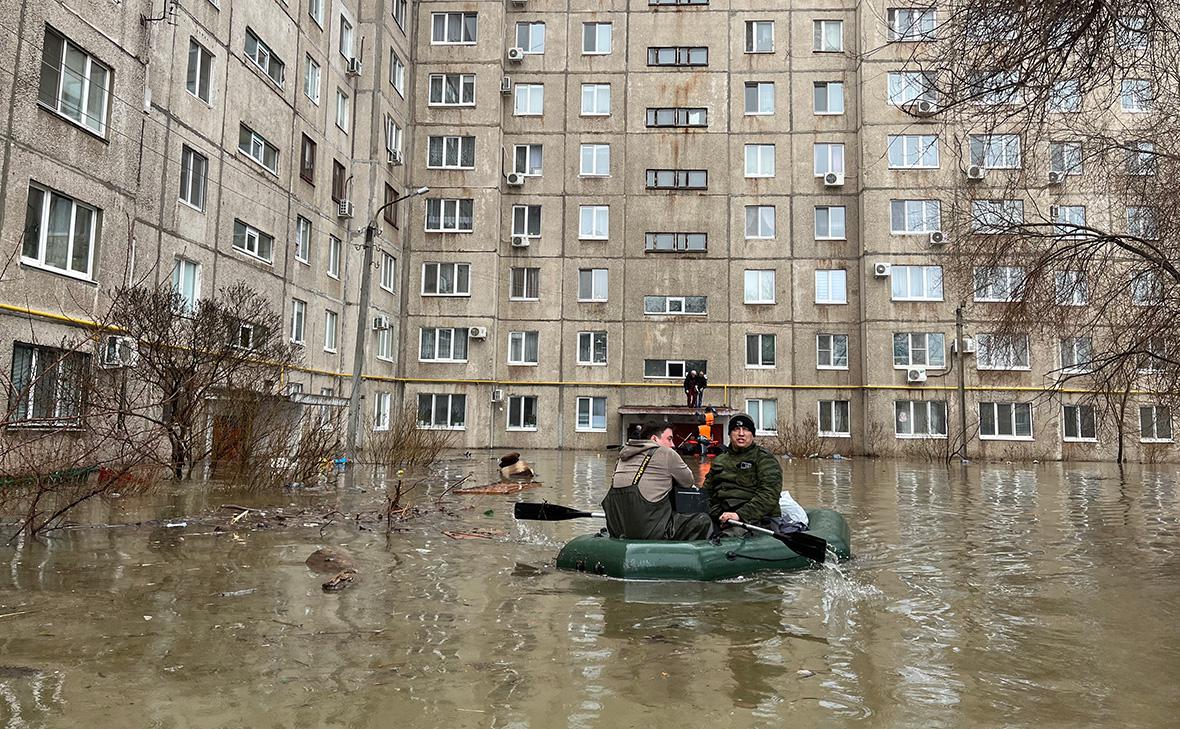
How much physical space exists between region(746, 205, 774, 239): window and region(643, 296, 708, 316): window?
10.7 ft

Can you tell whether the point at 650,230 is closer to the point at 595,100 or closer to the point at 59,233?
the point at 595,100

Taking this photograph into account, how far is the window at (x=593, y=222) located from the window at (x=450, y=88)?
661 centimetres

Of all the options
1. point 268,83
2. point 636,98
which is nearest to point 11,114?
point 268,83

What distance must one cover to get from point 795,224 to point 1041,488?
53.7 feet

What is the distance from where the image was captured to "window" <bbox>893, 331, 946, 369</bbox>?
101 ft

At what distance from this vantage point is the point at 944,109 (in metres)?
6.43

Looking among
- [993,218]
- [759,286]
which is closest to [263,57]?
[759,286]

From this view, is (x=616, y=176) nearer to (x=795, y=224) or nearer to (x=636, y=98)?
(x=636, y=98)

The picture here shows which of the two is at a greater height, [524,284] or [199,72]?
[199,72]

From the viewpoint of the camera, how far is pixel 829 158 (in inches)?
1282

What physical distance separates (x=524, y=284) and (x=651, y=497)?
83.7ft

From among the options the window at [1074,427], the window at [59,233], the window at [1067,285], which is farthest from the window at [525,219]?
the window at [1067,285]

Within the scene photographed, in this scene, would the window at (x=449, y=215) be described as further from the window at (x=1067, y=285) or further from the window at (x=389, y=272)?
the window at (x=1067, y=285)

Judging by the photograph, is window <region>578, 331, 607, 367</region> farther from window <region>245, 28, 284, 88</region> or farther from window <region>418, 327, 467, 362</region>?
window <region>245, 28, 284, 88</region>
